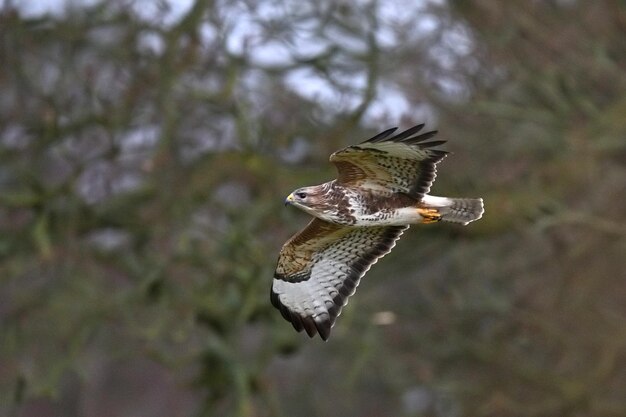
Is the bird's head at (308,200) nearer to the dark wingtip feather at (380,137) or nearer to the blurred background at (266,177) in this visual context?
the dark wingtip feather at (380,137)

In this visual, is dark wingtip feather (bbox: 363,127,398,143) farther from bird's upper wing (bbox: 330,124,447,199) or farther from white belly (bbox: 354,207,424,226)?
white belly (bbox: 354,207,424,226)

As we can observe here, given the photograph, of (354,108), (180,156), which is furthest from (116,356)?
(354,108)

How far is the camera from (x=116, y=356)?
10438mm

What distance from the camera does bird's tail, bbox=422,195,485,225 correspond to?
686cm

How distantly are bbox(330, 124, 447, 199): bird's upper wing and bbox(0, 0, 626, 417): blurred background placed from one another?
345 centimetres

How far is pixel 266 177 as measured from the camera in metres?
10.5

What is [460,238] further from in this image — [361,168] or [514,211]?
[361,168]

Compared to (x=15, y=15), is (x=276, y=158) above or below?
below

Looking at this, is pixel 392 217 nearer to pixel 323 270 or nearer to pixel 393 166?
pixel 393 166

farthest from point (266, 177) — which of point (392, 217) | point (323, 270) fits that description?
point (392, 217)

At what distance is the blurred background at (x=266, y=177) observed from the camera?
33.1 feet

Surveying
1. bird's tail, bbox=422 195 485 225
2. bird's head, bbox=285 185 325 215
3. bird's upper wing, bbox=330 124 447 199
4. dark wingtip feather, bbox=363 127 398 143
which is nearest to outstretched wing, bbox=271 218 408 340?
bird's tail, bbox=422 195 485 225

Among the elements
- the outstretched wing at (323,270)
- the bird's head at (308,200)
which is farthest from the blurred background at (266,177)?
the bird's head at (308,200)

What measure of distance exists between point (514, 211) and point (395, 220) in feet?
15.2
